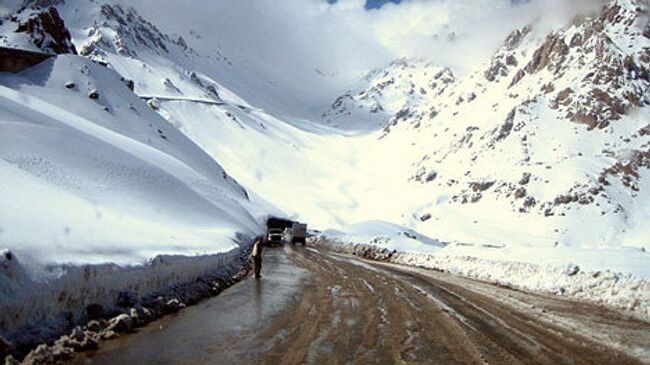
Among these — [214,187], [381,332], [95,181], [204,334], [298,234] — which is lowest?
[204,334]

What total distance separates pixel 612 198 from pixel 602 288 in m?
154

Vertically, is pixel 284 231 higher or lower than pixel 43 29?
lower

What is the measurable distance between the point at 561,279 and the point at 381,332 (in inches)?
459

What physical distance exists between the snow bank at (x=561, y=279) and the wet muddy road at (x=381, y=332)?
1.02m

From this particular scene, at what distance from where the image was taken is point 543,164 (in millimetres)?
178375

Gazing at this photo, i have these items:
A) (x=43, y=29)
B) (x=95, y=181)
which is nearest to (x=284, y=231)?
(x=43, y=29)

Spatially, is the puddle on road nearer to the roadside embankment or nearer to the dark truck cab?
the roadside embankment

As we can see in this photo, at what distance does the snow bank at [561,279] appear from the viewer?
17.2m

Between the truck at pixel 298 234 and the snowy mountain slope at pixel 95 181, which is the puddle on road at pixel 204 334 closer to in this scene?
the snowy mountain slope at pixel 95 181

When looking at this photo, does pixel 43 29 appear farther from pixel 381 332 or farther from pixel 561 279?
pixel 381 332

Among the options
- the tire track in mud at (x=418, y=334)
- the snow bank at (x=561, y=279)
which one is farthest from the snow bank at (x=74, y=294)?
the snow bank at (x=561, y=279)

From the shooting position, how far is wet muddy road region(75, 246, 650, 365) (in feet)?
32.4

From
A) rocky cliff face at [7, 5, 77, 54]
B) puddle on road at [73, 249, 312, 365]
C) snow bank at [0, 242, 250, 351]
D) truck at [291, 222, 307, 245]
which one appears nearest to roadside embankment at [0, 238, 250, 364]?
snow bank at [0, 242, 250, 351]

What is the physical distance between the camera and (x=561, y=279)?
21234 mm
